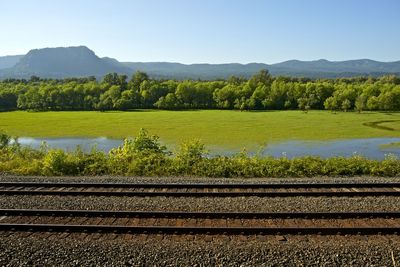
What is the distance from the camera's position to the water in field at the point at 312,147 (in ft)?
135

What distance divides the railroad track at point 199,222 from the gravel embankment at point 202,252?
0.48m

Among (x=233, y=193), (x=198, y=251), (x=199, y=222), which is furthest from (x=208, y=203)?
(x=198, y=251)

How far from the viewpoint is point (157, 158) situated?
21.4 metres

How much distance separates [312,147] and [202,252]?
3775 centimetres

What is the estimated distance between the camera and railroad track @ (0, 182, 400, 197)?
15.2 metres

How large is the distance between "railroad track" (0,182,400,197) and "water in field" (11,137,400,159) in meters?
22.0

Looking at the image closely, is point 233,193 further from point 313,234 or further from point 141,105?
point 141,105

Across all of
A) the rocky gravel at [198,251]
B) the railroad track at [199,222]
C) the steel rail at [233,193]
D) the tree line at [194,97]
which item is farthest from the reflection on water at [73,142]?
the tree line at [194,97]

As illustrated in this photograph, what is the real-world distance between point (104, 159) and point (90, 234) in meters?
10.1

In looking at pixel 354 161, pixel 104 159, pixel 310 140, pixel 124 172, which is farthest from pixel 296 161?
pixel 310 140

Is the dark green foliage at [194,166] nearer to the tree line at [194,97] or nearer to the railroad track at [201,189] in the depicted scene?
the railroad track at [201,189]

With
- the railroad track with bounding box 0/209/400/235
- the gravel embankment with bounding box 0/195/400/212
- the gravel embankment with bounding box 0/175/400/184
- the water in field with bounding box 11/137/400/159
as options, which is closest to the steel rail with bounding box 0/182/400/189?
the gravel embankment with bounding box 0/175/400/184

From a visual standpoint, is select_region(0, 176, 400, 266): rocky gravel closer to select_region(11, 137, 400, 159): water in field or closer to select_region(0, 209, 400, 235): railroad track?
select_region(0, 209, 400, 235): railroad track

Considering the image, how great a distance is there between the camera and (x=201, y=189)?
1623 cm
